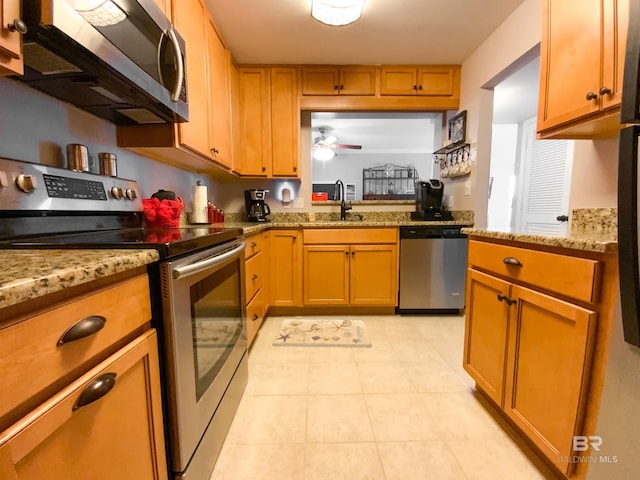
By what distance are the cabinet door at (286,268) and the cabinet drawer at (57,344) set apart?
187 cm

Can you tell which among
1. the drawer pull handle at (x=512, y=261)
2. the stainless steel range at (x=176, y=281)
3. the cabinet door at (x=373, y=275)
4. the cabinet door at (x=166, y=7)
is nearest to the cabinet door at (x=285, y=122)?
the cabinet door at (x=373, y=275)

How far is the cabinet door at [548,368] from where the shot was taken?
880 mm

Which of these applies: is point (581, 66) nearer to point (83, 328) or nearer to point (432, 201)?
point (432, 201)

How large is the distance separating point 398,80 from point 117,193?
8.06ft

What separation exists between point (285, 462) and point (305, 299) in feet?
5.02

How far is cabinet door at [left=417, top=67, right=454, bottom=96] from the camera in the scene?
2.60 m

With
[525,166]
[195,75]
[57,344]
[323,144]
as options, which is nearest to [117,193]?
[195,75]

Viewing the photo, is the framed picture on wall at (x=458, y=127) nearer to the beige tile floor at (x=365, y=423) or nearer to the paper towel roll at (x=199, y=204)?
the beige tile floor at (x=365, y=423)

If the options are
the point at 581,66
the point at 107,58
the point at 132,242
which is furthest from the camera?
the point at 581,66

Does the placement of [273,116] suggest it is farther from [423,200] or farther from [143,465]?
[143,465]

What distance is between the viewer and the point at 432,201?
2.71 metres

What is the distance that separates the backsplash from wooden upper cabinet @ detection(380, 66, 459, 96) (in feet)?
5.63

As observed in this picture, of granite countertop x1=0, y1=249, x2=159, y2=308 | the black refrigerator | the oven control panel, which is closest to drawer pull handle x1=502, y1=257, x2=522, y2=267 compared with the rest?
the black refrigerator

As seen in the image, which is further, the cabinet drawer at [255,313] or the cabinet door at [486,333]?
the cabinet drawer at [255,313]
